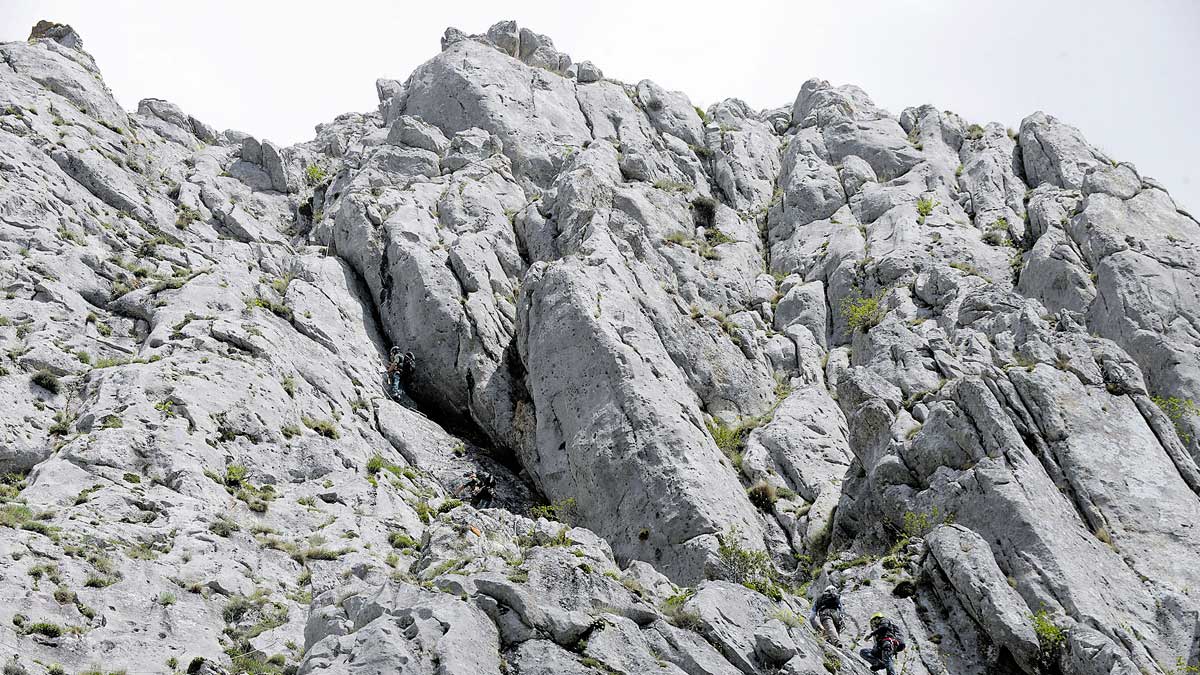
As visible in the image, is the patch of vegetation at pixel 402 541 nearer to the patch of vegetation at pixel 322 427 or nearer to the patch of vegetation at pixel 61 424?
the patch of vegetation at pixel 322 427

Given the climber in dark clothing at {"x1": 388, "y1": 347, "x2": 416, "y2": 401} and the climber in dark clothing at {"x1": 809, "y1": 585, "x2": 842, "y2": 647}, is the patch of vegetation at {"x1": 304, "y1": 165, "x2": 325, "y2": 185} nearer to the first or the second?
the climber in dark clothing at {"x1": 388, "y1": 347, "x2": 416, "y2": 401}

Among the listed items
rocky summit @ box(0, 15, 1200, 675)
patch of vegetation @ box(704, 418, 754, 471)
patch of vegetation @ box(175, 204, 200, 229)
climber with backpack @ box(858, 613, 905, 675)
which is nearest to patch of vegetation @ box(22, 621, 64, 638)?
rocky summit @ box(0, 15, 1200, 675)

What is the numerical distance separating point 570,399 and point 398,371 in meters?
8.57

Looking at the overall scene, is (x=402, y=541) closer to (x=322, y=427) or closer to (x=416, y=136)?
(x=322, y=427)

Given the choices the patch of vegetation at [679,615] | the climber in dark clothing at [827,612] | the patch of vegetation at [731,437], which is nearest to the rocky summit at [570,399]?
the patch of vegetation at [679,615]

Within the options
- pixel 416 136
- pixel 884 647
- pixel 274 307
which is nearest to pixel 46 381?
pixel 274 307

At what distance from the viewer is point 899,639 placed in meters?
25.7

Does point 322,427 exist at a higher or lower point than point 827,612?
higher

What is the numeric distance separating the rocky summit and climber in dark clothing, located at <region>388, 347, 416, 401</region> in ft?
0.82

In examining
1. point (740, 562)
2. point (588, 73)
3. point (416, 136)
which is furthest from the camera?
point (588, 73)

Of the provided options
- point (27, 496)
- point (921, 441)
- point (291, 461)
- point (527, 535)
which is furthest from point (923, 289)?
point (27, 496)

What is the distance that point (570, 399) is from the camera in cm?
3681

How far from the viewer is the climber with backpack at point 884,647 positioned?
2509 cm

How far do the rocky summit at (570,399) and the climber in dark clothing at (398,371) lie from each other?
25 centimetres
